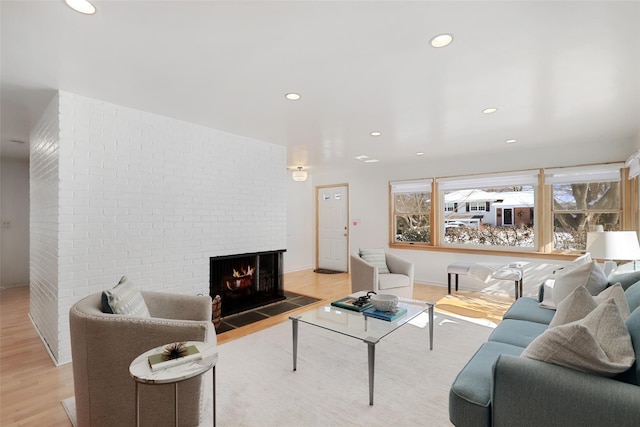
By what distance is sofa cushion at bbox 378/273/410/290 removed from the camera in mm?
4027

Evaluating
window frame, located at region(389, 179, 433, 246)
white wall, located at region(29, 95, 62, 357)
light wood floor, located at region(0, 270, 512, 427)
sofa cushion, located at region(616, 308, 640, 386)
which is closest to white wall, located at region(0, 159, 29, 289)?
light wood floor, located at region(0, 270, 512, 427)

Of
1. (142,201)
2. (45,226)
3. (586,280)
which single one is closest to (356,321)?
(586,280)

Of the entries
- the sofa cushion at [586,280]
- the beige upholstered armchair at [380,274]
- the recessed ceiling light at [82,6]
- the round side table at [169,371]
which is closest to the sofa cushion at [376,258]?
the beige upholstered armchair at [380,274]

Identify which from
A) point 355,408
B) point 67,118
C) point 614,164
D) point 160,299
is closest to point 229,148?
point 67,118

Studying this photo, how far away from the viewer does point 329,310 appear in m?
2.80

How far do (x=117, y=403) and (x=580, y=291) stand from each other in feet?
8.48

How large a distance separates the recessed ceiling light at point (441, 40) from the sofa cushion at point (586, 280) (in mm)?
2007

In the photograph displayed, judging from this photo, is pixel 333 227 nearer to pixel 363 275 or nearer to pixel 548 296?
pixel 363 275

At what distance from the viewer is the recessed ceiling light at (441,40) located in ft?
5.90

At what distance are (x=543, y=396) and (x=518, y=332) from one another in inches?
40.7

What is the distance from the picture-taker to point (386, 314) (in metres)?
2.54

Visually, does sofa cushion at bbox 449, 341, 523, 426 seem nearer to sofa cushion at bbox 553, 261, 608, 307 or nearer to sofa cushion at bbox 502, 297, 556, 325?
sofa cushion at bbox 502, 297, 556, 325

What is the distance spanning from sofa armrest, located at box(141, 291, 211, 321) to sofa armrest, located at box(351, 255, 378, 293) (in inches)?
90.5

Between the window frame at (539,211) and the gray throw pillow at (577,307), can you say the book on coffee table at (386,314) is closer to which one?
the gray throw pillow at (577,307)
